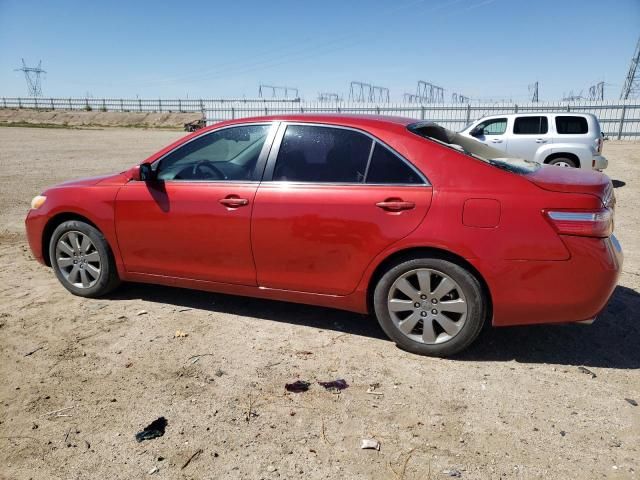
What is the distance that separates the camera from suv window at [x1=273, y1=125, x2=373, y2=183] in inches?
137

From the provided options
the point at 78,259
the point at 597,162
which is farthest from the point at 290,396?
the point at 597,162

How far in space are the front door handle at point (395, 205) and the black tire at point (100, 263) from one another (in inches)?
97.3

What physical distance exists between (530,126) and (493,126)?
0.90 m

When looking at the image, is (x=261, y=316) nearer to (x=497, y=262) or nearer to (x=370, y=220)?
(x=370, y=220)

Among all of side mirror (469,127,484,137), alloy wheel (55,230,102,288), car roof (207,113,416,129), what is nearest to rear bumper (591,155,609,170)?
side mirror (469,127,484,137)

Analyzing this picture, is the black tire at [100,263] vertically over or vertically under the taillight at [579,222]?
under

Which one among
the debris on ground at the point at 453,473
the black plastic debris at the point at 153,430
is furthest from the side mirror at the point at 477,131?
the black plastic debris at the point at 153,430

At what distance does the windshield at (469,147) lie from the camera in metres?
3.35

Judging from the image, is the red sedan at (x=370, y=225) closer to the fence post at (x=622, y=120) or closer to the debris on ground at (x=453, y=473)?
the debris on ground at (x=453, y=473)

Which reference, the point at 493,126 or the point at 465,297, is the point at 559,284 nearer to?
the point at 465,297

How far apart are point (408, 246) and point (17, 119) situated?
2633 inches

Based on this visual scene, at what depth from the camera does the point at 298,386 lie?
3053 mm

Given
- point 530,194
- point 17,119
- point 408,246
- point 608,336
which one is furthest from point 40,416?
point 17,119

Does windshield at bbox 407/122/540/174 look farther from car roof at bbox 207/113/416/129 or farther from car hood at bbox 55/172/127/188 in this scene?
car hood at bbox 55/172/127/188
